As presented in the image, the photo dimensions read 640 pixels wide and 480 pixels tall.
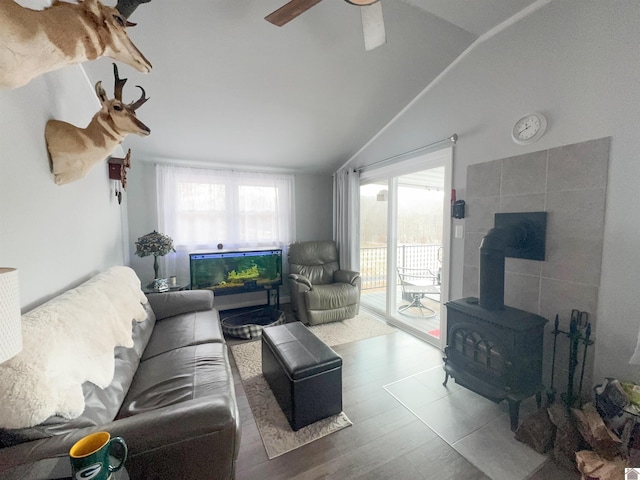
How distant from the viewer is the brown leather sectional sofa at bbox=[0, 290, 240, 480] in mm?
805

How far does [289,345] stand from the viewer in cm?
181

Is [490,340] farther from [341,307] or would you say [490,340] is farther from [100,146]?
[100,146]

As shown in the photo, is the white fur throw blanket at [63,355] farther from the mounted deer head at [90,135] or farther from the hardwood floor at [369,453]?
the hardwood floor at [369,453]

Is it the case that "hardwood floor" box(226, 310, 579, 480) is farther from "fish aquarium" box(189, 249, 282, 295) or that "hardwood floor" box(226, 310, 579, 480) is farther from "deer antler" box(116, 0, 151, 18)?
"deer antler" box(116, 0, 151, 18)

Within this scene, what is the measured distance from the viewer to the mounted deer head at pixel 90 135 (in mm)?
1312

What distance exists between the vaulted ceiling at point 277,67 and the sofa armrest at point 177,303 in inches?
67.9

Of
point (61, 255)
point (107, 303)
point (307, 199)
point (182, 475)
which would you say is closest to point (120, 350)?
point (107, 303)

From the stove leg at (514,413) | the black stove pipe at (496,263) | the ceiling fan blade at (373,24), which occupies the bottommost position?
the stove leg at (514,413)

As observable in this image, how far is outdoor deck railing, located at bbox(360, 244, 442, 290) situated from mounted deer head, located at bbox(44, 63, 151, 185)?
9.35 ft

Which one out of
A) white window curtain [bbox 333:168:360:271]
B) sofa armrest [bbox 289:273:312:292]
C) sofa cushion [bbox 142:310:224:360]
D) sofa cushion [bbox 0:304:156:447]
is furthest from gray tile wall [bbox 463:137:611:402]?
sofa cushion [bbox 0:304:156:447]

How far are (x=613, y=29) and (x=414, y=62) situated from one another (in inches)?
48.2

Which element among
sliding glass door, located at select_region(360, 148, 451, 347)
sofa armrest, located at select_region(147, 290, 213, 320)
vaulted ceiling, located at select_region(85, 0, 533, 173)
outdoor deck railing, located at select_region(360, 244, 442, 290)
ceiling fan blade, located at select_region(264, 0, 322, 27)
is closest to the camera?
ceiling fan blade, located at select_region(264, 0, 322, 27)

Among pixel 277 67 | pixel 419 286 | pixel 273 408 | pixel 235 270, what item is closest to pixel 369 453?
pixel 273 408

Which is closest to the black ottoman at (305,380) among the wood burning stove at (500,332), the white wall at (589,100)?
the wood burning stove at (500,332)
